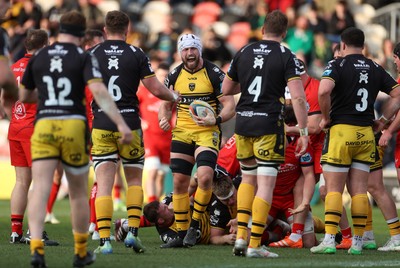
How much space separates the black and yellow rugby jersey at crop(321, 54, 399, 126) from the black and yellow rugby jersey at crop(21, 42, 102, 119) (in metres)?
3.10

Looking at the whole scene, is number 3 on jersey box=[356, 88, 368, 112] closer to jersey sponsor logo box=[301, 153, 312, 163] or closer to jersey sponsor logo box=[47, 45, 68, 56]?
jersey sponsor logo box=[301, 153, 312, 163]

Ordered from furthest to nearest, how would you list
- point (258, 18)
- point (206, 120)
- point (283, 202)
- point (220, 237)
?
point (258, 18) < point (283, 202) < point (220, 237) < point (206, 120)

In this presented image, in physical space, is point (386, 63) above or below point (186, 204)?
above

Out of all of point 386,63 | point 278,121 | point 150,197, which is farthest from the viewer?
point 386,63

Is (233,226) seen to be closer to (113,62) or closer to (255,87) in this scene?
(255,87)

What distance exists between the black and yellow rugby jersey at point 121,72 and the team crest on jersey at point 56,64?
172 cm

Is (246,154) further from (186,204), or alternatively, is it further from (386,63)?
(386,63)

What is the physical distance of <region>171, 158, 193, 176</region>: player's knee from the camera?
1227cm

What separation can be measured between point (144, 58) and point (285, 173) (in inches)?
106

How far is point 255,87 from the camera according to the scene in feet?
35.8

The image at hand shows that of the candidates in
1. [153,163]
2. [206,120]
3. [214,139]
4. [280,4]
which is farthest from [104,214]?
[280,4]

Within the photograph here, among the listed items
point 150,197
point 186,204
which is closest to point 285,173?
point 186,204

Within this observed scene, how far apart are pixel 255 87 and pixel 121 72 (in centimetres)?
149

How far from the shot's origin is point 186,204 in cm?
1241
